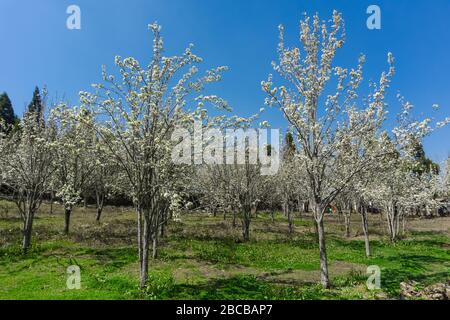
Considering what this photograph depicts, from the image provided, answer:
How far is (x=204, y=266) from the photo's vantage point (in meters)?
19.3

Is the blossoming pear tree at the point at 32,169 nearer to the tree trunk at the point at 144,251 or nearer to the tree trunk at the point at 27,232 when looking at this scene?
the tree trunk at the point at 27,232

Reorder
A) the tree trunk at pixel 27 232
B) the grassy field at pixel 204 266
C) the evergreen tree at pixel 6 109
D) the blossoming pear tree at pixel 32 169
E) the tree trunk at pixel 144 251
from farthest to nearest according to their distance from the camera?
the evergreen tree at pixel 6 109 → the blossoming pear tree at pixel 32 169 → the tree trunk at pixel 27 232 → the tree trunk at pixel 144 251 → the grassy field at pixel 204 266

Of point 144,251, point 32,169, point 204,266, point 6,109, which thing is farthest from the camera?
point 6,109

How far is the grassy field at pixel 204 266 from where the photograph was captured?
551 inches

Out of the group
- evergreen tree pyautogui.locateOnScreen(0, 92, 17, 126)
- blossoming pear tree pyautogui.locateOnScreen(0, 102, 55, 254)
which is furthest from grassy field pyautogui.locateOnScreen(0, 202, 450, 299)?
evergreen tree pyautogui.locateOnScreen(0, 92, 17, 126)

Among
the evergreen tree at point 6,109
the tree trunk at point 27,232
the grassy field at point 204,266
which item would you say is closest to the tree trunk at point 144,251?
the grassy field at point 204,266

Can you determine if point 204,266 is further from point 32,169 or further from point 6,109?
point 6,109

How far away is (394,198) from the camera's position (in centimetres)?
3338

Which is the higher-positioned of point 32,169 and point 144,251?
point 32,169

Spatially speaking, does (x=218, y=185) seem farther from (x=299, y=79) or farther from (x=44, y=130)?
(x=299, y=79)

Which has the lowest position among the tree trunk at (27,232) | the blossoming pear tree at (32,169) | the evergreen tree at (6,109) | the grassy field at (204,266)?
the grassy field at (204,266)

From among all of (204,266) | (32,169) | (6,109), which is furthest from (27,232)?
(6,109)

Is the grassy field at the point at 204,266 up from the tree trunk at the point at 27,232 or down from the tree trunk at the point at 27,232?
down
